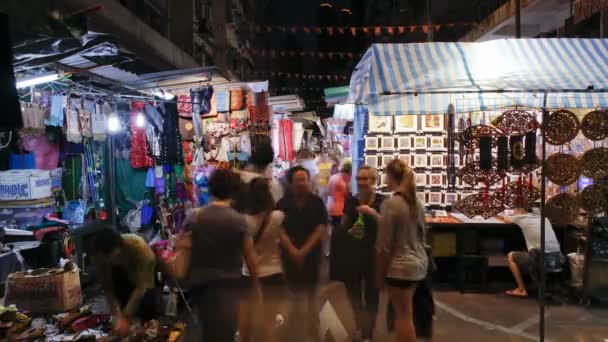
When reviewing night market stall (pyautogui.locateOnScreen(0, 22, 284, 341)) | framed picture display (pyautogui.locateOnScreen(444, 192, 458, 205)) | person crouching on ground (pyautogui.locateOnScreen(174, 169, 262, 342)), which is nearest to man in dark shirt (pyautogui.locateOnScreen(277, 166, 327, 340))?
person crouching on ground (pyautogui.locateOnScreen(174, 169, 262, 342))

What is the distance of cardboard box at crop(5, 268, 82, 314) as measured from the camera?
20.5 feet

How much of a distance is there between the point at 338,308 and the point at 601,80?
4823 mm

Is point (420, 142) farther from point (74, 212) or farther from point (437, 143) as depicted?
point (74, 212)

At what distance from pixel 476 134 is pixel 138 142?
593 centimetres

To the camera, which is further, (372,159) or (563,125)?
(372,159)

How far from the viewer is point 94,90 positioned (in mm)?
8242

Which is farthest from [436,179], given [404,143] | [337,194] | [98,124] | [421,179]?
[98,124]

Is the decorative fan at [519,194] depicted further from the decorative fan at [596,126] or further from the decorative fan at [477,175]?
the decorative fan at [596,126]

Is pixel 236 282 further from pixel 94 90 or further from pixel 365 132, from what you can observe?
pixel 365 132

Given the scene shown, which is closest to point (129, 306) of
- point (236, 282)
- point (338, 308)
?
point (236, 282)

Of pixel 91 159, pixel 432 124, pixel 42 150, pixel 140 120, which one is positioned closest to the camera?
pixel 42 150

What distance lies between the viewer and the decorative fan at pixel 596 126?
20.6 feet

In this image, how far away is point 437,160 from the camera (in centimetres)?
976

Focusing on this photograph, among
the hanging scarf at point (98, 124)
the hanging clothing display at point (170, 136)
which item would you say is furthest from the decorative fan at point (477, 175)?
the hanging scarf at point (98, 124)
